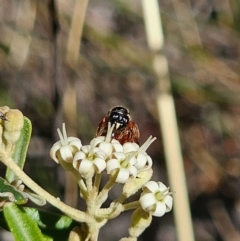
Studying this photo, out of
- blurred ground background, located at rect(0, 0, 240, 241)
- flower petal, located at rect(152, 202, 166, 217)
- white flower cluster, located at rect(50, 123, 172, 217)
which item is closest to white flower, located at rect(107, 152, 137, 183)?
white flower cluster, located at rect(50, 123, 172, 217)

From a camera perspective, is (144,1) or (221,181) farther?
(221,181)

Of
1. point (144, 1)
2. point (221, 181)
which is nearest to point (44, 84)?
Result: point (221, 181)

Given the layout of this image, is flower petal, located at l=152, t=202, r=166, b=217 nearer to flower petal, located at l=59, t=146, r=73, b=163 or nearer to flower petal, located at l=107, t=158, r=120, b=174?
flower petal, located at l=107, t=158, r=120, b=174

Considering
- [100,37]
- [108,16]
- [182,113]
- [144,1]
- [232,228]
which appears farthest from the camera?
[108,16]

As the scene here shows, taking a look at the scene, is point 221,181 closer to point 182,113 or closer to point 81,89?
point 182,113

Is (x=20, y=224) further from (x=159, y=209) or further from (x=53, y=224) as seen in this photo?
(x=159, y=209)

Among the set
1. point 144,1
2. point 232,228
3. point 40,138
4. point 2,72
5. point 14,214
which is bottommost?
point 14,214
